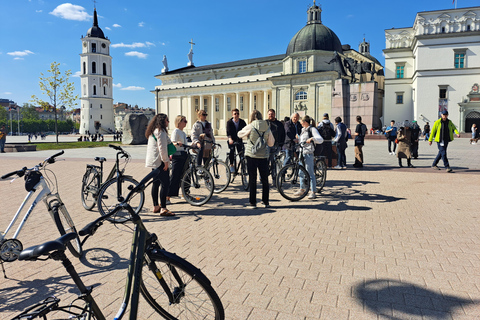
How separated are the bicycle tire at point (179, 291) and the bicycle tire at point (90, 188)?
200 inches

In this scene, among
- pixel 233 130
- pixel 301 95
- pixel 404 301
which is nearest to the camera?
pixel 404 301

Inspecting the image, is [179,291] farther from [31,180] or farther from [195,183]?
[195,183]

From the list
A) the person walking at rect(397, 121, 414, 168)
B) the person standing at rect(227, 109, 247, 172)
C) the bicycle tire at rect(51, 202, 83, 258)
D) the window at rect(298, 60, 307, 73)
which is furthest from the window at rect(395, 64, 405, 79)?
the bicycle tire at rect(51, 202, 83, 258)

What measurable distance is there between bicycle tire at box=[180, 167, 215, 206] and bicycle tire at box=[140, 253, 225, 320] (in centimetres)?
497

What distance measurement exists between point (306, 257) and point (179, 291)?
2367mm

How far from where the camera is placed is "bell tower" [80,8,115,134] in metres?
103

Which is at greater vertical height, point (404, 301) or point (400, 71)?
point (400, 71)

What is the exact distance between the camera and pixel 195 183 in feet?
25.1

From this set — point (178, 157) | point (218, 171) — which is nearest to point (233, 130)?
point (218, 171)

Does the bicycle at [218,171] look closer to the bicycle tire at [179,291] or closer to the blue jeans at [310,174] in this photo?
the blue jeans at [310,174]

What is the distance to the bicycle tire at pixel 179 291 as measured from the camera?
2230mm

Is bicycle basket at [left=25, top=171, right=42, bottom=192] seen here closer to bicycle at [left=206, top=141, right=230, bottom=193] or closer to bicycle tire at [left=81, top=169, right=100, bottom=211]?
bicycle tire at [left=81, top=169, right=100, bottom=211]

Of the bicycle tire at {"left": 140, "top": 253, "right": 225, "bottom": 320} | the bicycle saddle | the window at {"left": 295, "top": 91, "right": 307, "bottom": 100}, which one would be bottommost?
the bicycle tire at {"left": 140, "top": 253, "right": 225, "bottom": 320}

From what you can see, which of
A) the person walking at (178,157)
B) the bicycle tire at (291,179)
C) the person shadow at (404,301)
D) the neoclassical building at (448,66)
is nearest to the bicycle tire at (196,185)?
the person walking at (178,157)
